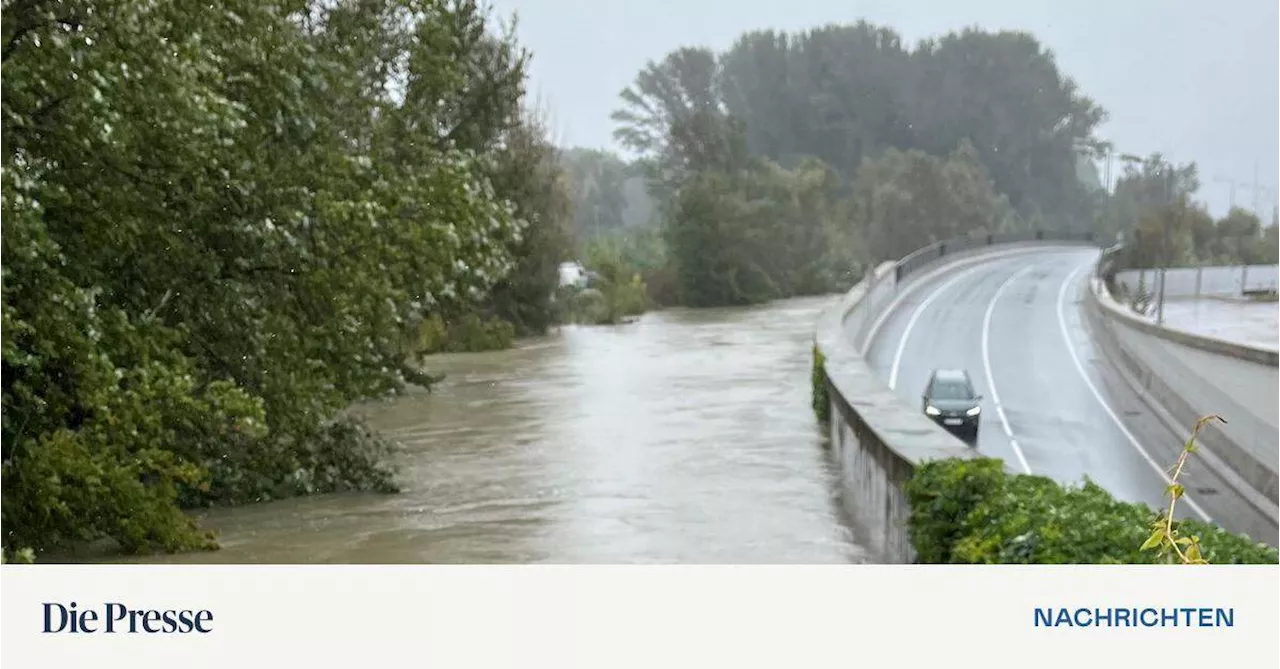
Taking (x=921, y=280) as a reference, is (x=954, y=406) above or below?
below

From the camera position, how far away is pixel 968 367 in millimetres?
31828

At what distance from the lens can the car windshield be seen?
919 inches

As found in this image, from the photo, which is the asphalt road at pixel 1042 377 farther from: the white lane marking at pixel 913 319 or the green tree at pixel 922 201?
the green tree at pixel 922 201

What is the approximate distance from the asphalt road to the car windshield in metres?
0.72

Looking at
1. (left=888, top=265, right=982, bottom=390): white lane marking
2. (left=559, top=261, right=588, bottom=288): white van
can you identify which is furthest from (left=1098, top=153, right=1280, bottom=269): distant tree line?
(left=559, top=261, right=588, bottom=288): white van

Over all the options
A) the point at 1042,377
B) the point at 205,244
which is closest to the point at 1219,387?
the point at 205,244

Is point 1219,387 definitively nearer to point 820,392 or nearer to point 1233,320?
point 1233,320

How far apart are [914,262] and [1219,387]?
3373 cm

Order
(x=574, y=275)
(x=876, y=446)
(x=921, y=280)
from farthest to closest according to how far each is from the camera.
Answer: (x=921, y=280)
(x=574, y=275)
(x=876, y=446)

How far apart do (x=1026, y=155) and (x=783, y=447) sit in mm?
3837

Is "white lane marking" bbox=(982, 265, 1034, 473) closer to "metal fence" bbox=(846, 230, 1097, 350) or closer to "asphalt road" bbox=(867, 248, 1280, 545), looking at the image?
"asphalt road" bbox=(867, 248, 1280, 545)

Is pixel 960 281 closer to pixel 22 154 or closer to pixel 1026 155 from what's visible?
pixel 1026 155

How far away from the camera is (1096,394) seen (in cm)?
2525
